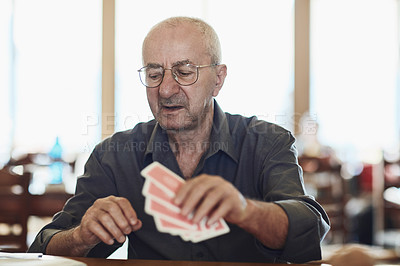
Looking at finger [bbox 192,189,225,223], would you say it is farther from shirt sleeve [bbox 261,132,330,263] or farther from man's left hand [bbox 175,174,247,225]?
shirt sleeve [bbox 261,132,330,263]

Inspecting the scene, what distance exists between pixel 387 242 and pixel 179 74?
3.71 meters

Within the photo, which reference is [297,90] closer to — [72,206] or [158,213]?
[72,206]

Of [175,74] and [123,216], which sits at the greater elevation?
[175,74]

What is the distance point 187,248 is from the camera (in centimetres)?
140

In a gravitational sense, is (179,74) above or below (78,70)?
below

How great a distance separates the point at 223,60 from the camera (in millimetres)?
5738

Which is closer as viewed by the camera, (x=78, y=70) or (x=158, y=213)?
(x=158, y=213)

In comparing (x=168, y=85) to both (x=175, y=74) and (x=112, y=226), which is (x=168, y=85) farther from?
(x=112, y=226)

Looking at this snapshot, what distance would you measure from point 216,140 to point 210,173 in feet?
0.37

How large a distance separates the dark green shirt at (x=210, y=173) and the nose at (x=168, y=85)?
19 cm

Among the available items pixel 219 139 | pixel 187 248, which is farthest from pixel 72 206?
pixel 219 139

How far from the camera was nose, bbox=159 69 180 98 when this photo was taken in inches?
55.7

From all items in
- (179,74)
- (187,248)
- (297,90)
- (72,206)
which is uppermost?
(297,90)

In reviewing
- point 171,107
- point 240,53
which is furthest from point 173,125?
point 240,53
